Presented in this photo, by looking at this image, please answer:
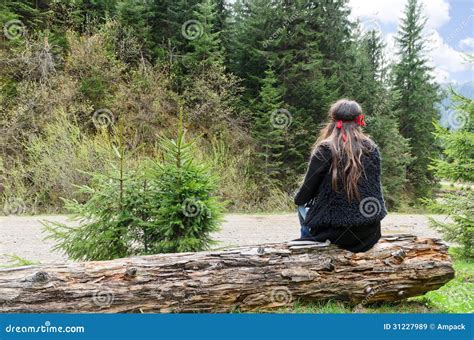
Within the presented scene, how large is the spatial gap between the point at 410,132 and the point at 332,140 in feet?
64.0

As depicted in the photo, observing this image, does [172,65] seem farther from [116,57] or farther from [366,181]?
[366,181]

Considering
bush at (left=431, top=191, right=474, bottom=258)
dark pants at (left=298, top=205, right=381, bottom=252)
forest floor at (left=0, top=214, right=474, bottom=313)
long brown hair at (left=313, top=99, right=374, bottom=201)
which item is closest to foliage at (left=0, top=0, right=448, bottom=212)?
forest floor at (left=0, top=214, right=474, bottom=313)

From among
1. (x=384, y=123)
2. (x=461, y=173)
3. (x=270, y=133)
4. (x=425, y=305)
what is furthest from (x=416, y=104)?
(x=425, y=305)

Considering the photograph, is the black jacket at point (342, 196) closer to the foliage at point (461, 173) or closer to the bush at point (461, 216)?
the foliage at point (461, 173)

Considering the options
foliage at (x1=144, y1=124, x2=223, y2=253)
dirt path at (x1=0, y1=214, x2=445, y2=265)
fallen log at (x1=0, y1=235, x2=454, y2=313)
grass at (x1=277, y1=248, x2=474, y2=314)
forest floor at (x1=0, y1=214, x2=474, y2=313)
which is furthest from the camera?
dirt path at (x1=0, y1=214, x2=445, y2=265)

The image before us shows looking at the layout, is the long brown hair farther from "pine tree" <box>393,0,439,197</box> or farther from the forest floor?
"pine tree" <box>393,0,439,197</box>

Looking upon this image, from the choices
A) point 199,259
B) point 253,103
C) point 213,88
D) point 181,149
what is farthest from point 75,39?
point 199,259

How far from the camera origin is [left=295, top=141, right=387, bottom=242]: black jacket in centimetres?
365

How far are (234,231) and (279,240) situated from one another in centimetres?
127

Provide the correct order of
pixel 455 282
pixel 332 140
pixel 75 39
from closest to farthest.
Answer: pixel 332 140 < pixel 455 282 < pixel 75 39

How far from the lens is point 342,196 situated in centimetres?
365

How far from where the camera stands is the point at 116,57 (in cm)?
1741

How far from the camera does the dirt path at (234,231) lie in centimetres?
700

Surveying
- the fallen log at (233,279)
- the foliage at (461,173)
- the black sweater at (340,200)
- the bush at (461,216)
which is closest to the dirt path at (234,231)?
the bush at (461,216)
